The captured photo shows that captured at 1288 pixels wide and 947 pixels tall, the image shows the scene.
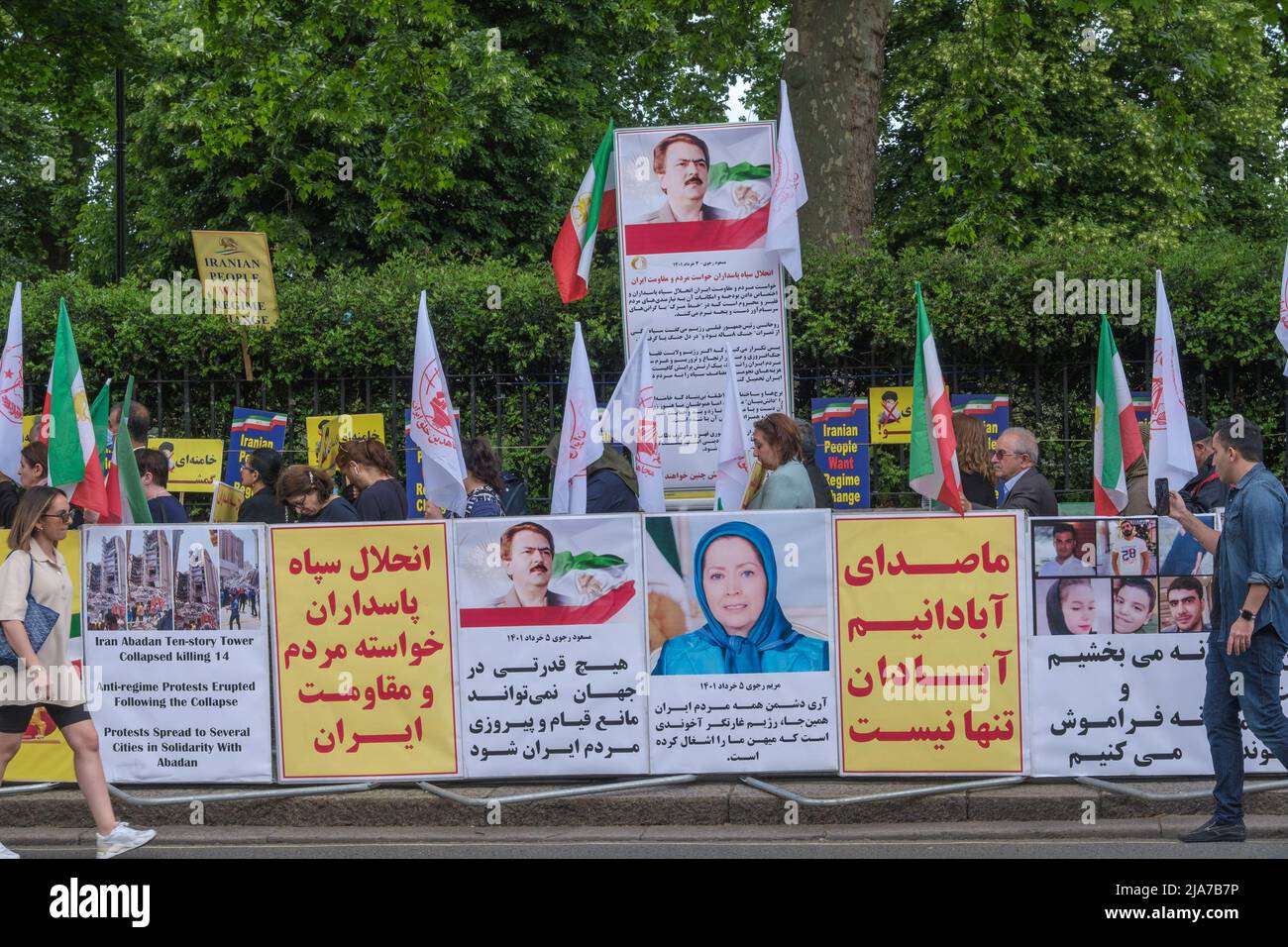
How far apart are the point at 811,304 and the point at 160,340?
18.4ft

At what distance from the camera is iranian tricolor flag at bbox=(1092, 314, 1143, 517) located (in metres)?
8.55

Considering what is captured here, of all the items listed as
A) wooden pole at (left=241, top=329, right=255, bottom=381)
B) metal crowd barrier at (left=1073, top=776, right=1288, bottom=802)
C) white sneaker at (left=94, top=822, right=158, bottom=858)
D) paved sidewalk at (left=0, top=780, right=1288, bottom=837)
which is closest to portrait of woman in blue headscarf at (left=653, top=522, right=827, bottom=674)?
paved sidewalk at (left=0, top=780, right=1288, bottom=837)

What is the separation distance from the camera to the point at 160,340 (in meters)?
13.1

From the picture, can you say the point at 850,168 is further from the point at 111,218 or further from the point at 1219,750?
the point at 111,218

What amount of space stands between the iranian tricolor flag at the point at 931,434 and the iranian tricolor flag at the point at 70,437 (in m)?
4.43

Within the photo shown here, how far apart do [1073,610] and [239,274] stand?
7858mm

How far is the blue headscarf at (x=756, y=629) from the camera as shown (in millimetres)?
7879

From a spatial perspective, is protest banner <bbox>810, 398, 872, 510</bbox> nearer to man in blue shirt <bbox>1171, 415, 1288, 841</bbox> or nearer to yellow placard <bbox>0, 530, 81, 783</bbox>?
man in blue shirt <bbox>1171, 415, 1288, 841</bbox>

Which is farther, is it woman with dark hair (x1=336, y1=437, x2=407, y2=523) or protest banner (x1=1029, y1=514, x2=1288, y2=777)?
woman with dark hair (x1=336, y1=437, x2=407, y2=523)

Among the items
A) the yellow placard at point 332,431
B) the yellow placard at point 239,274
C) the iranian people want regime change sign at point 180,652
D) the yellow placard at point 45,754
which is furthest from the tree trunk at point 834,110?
the yellow placard at point 45,754

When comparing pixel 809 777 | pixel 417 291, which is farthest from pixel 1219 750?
pixel 417 291

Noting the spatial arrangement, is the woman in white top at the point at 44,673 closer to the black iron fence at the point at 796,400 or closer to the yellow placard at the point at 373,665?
the yellow placard at the point at 373,665

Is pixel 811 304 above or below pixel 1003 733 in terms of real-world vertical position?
above

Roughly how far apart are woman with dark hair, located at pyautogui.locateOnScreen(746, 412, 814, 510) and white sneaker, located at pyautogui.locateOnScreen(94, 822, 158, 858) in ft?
12.2
